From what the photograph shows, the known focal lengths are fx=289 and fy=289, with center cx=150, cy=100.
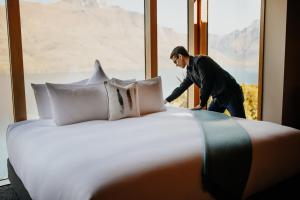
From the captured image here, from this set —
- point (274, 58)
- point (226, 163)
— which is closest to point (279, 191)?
point (226, 163)

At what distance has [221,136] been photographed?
2018 millimetres

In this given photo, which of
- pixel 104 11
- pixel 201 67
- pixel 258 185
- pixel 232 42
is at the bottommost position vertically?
pixel 258 185

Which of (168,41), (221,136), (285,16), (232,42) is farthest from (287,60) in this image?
(221,136)

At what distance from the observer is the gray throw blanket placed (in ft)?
5.65

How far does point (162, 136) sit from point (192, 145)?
0.28 meters

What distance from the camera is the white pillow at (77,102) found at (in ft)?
8.46

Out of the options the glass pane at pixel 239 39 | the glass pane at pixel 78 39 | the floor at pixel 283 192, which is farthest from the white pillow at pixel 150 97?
the floor at pixel 283 192

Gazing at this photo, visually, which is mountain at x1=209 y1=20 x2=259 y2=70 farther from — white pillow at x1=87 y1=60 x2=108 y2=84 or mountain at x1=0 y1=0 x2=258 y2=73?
white pillow at x1=87 y1=60 x2=108 y2=84

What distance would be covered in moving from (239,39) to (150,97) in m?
1.60

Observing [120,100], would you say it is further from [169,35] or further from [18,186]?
[169,35]

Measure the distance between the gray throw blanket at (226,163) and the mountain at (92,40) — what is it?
1936 mm

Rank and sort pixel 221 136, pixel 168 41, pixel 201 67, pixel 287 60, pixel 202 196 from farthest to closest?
pixel 168 41, pixel 287 60, pixel 201 67, pixel 221 136, pixel 202 196

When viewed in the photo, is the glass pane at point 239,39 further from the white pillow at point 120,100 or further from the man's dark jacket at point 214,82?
the white pillow at point 120,100

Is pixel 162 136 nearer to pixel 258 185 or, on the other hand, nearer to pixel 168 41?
pixel 258 185
